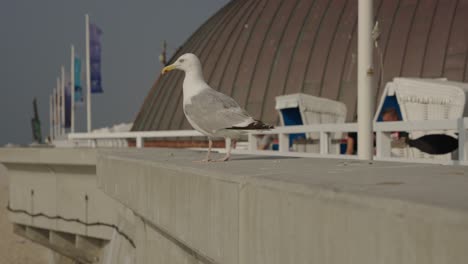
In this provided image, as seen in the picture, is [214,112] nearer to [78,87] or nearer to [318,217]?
[318,217]

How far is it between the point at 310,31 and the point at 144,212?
21809 millimetres

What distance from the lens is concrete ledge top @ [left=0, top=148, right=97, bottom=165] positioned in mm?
11508

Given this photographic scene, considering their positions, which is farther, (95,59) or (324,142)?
(95,59)

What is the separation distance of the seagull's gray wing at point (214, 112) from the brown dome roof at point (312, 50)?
16.6 metres

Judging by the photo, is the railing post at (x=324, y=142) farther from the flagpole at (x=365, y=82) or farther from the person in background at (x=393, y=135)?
the flagpole at (x=365, y=82)

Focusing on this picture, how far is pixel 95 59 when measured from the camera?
3359 cm

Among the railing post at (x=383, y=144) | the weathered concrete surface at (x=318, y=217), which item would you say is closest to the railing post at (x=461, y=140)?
the railing post at (x=383, y=144)

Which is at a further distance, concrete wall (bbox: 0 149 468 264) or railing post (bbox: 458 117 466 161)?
railing post (bbox: 458 117 466 161)

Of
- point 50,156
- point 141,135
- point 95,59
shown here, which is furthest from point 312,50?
point 50,156

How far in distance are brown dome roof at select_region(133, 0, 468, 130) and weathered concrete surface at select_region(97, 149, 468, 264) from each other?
18.5 m

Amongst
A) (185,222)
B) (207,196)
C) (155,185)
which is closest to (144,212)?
(155,185)

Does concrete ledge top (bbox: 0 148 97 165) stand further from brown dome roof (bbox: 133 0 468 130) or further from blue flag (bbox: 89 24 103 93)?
blue flag (bbox: 89 24 103 93)

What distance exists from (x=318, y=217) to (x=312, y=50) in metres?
23.8

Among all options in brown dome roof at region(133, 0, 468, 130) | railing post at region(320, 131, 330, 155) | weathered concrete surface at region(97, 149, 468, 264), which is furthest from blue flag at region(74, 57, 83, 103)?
weathered concrete surface at region(97, 149, 468, 264)
